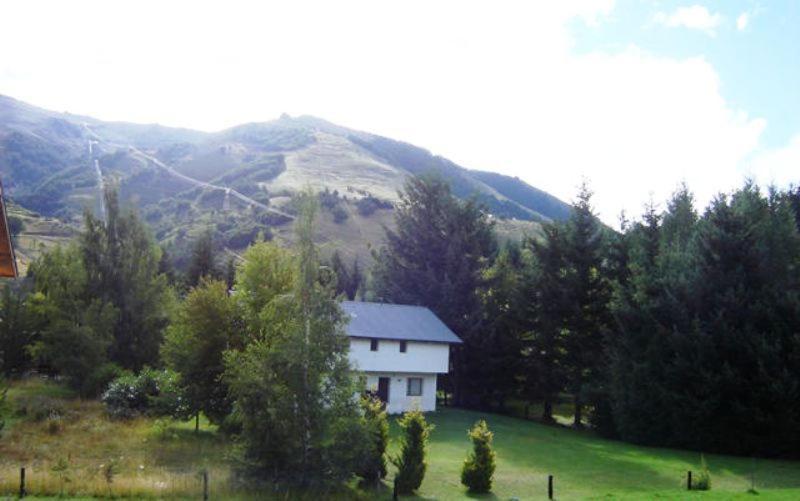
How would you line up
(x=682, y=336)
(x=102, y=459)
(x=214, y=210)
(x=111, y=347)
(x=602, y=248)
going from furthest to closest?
(x=214, y=210)
(x=602, y=248)
(x=111, y=347)
(x=682, y=336)
(x=102, y=459)

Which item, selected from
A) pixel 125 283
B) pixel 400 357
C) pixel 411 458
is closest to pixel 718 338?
pixel 400 357

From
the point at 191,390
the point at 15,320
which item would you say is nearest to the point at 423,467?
the point at 191,390

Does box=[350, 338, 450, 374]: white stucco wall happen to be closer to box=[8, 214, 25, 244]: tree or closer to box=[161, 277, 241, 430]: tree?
box=[161, 277, 241, 430]: tree

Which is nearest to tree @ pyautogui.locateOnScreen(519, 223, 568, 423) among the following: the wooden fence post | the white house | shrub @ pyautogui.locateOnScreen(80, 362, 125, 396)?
the white house

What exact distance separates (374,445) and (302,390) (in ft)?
8.90

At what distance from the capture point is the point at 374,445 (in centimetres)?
2048

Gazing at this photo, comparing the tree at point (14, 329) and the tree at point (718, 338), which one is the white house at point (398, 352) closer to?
the tree at point (718, 338)

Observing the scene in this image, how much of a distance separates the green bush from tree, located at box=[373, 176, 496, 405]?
22.2 m

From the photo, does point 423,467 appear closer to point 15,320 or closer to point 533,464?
point 533,464

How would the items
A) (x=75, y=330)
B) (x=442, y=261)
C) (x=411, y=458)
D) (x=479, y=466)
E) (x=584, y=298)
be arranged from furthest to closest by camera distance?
(x=442, y=261) → (x=584, y=298) → (x=75, y=330) → (x=479, y=466) → (x=411, y=458)

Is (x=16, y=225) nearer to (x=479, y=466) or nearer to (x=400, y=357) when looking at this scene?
(x=400, y=357)

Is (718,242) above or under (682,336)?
above

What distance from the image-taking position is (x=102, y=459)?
22.3 metres

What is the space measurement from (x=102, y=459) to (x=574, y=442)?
71.8 ft
